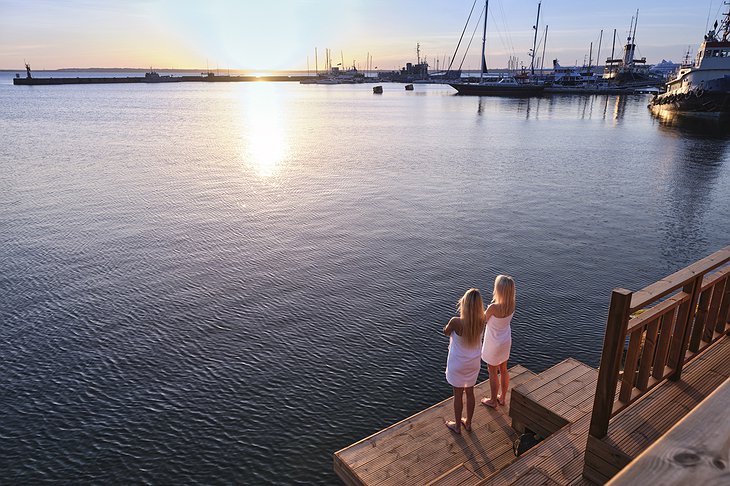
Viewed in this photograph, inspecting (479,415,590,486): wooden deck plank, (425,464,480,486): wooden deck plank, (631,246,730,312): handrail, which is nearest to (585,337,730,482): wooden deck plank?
(479,415,590,486): wooden deck plank

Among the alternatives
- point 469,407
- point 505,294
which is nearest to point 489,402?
point 469,407

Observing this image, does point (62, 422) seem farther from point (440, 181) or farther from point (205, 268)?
point (440, 181)

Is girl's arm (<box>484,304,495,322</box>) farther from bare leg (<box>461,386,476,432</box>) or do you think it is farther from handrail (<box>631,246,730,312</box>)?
handrail (<box>631,246,730,312</box>)

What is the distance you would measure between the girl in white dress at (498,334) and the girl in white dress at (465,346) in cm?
40

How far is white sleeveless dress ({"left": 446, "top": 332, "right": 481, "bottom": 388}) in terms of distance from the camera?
544 centimetres

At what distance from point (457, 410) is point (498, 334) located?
41.7 inches

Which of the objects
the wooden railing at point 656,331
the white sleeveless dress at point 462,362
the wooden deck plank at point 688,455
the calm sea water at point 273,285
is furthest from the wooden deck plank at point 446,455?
the wooden deck plank at point 688,455

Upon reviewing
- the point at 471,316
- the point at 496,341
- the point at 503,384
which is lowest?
the point at 503,384

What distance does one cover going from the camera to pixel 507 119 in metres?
56.2

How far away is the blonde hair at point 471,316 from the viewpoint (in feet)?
17.2

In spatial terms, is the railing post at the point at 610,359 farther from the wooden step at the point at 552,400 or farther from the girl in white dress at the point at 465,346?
the girl in white dress at the point at 465,346

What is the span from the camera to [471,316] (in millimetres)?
5270

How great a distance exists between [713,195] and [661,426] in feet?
68.2

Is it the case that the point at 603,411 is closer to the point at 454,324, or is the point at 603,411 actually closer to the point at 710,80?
the point at 454,324
